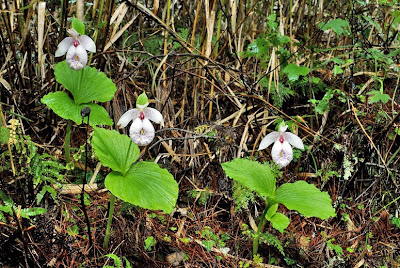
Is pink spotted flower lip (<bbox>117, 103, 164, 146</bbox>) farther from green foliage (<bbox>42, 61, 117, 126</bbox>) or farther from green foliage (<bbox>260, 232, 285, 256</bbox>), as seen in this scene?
green foliage (<bbox>260, 232, 285, 256</bbox>)

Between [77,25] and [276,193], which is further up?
[77,25]

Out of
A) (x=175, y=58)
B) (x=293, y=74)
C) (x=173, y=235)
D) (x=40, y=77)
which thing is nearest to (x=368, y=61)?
(x=293, y=74)

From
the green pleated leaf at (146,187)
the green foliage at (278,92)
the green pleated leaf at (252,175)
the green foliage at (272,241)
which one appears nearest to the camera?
the green pleated leaf at (146,187)

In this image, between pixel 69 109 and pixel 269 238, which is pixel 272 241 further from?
pixel 69 109

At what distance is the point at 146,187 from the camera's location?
1.58 metres

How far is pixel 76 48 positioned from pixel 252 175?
101 centimetres

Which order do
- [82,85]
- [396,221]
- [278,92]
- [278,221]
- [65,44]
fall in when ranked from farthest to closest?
[278,92] → [396,221] → [82,85] → [65,44] → [278,221]

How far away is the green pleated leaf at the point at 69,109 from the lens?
6.14ft

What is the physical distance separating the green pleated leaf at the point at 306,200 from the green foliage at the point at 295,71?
26.1 inches

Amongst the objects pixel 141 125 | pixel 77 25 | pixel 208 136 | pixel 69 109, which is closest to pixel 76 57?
pixel 77 25

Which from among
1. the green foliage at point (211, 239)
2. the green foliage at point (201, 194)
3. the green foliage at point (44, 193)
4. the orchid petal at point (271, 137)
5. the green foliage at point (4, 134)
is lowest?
the green foliage at point (211, 239)

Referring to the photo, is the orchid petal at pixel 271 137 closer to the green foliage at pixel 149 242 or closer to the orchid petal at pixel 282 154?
the orchid petal at pixel 282 154

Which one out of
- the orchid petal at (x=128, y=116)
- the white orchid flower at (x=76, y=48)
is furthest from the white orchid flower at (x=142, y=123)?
the white orchid flower at (x=76, y=48)

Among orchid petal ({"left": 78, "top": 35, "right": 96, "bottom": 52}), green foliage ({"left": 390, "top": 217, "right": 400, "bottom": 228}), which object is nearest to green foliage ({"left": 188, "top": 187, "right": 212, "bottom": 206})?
orchid petal ({"left": 78, "top": 35, "right": 96, "bottom": 52})
